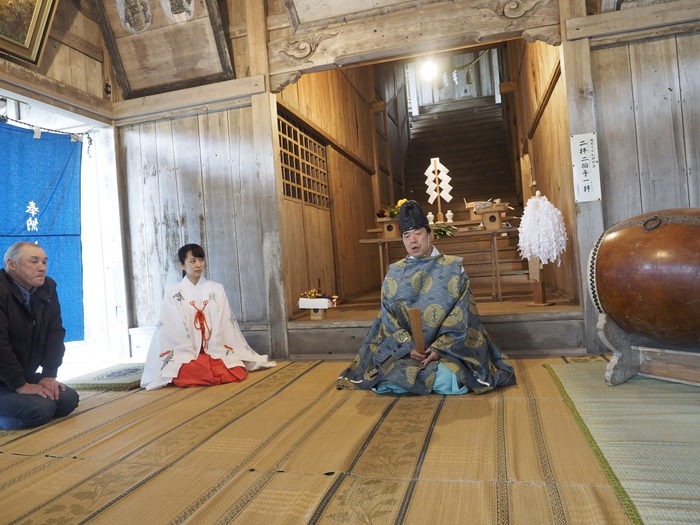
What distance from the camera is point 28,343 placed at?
297cm

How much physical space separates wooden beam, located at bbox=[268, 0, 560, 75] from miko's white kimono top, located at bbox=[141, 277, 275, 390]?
7.01 feet

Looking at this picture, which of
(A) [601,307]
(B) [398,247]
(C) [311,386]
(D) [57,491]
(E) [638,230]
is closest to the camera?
(D) [57,491]

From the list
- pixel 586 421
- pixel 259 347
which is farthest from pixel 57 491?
pixel 259 347

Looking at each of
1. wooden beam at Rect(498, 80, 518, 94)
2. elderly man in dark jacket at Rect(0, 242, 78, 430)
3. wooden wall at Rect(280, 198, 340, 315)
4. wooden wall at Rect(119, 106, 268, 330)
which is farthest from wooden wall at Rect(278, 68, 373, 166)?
elderly man in dark jacket at Rect(0, 242, 78, 430)

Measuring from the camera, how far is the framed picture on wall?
3652 mm

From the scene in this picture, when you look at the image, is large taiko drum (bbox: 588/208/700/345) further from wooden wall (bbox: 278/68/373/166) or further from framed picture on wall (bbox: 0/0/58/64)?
framed picture on wall (bbox: 0/0/58/64)

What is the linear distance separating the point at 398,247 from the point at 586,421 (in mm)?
6307

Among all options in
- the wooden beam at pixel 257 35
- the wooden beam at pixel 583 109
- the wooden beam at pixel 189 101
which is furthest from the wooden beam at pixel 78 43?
the wooden beam at pixel 583 109

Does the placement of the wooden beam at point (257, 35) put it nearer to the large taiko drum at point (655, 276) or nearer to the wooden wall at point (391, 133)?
the large taiko drum at point (655, 276)

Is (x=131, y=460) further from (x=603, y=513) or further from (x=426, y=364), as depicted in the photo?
(x=603, y=513)

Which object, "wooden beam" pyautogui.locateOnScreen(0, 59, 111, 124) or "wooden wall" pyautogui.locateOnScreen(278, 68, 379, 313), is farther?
"wooden wall" pyautogui.locateOnScreen(278, 68, 379, 313)

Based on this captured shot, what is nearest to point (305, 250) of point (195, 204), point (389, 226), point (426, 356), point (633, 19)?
point (389, 226)

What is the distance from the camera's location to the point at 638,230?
278cm

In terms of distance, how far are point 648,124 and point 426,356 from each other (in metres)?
2.56
